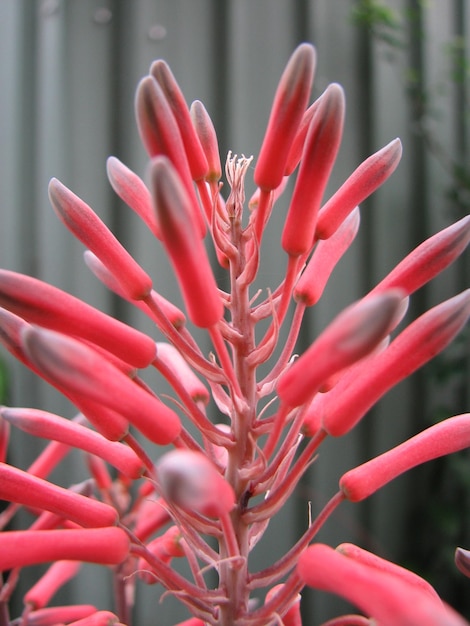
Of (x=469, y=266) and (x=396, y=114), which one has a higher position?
(x=396, y=114)

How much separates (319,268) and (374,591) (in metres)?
0.26

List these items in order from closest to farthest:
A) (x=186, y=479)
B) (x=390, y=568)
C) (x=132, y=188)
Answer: (x=186, y=479) < (x=390, y=568) < (x=132, y=188)

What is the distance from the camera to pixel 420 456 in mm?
393

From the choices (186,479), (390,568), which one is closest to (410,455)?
(390,568)

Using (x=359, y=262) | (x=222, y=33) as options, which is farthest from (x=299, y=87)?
(x=359, y=262)

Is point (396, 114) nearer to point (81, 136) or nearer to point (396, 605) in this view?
point (81, 136)

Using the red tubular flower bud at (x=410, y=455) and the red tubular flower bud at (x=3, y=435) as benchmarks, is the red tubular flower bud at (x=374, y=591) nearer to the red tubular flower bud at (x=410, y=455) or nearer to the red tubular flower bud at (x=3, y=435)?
the red tubular flower bud at (x=410, y=455)

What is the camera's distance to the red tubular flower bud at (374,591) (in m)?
0.25

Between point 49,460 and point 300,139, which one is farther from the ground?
point 300,139

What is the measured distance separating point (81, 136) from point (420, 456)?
1151 millimetres

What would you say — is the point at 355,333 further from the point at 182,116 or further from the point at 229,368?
the point at 182,116

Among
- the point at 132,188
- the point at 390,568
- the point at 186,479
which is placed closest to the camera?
the point at 186,479

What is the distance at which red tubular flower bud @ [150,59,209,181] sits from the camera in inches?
16.4

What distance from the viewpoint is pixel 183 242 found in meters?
0.30
